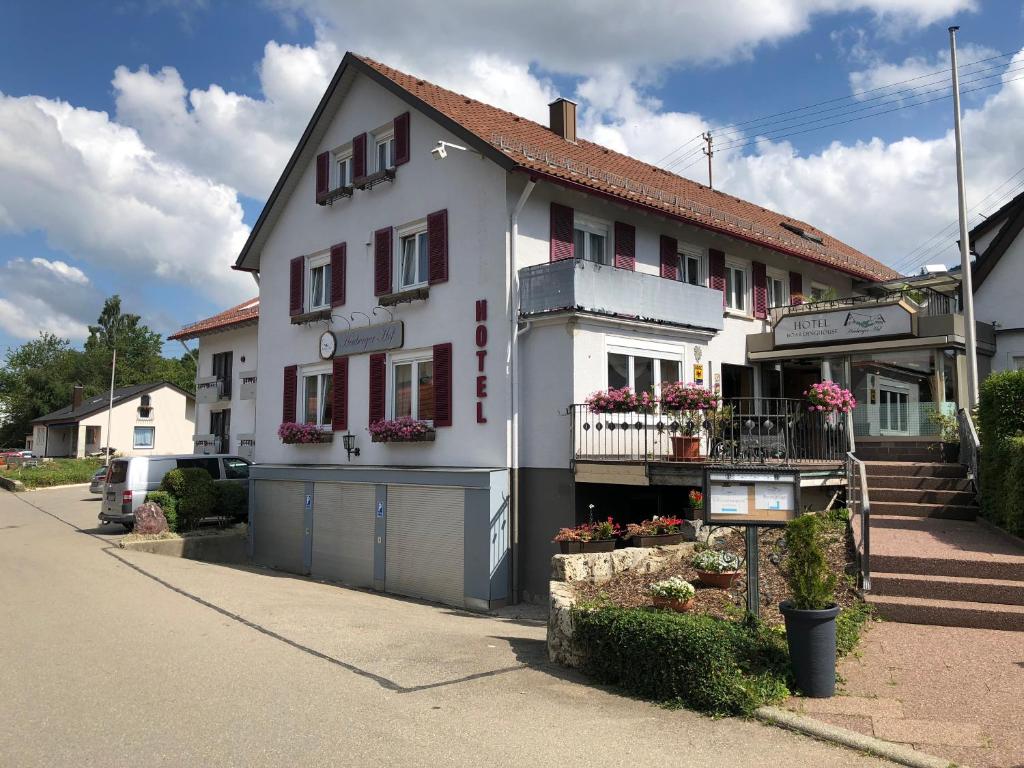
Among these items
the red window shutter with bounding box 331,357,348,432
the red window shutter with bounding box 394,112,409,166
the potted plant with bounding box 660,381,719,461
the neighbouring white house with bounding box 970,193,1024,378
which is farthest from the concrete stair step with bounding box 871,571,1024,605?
the neighbouring white house with bounding box 970,193,1024,378

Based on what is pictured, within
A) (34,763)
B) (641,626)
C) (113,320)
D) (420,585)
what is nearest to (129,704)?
(34,763)

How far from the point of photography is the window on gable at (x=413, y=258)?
55.0ft

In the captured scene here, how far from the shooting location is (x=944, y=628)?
827cm

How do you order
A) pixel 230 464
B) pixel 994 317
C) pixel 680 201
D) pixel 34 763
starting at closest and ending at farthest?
pixel 34 763 < pixel 680 201 < pixel 994 317 < pixel 230 464

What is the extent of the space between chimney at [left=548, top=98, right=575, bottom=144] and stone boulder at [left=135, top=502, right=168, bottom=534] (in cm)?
1314

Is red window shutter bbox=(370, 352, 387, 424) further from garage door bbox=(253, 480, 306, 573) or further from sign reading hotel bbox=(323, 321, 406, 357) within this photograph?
garage door bbox=(253, 480, 306, 573)

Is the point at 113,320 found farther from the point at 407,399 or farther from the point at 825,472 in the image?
the point at 825,472

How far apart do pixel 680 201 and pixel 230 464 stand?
567 inches

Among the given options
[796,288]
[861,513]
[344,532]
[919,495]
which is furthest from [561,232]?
[796,288]

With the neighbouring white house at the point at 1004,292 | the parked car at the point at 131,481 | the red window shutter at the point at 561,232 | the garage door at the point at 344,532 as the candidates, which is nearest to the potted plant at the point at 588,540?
the red window shutter at the point at 561,232

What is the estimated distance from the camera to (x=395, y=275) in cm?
1712

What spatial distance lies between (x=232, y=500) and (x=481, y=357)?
10.3 metres

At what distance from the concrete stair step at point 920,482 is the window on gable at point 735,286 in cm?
655

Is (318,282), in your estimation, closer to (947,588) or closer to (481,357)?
(481,357)
